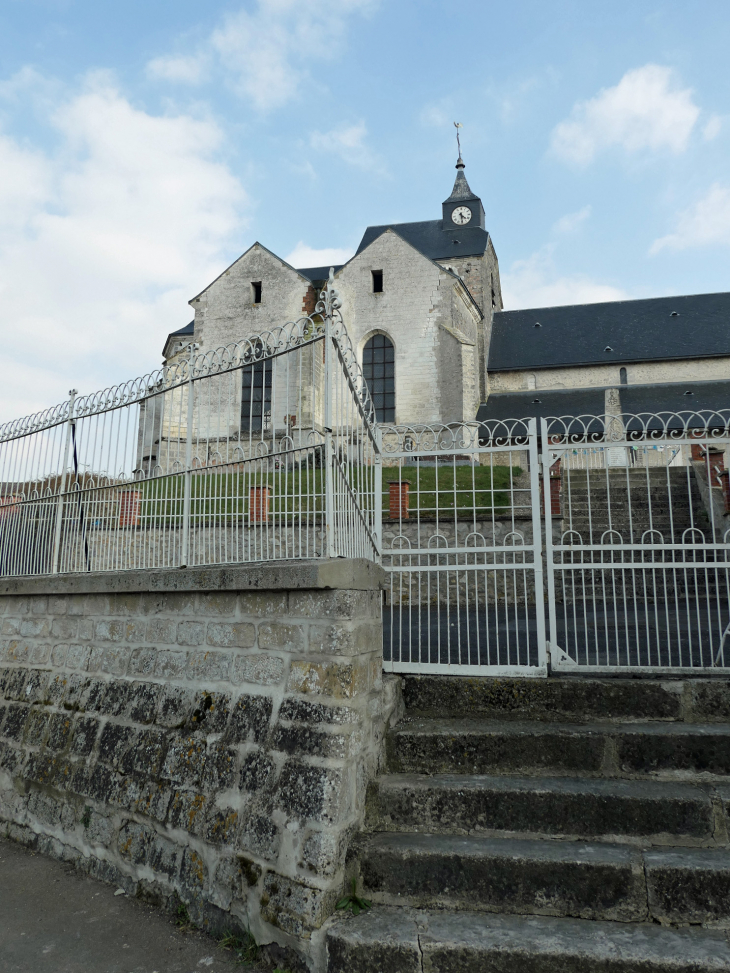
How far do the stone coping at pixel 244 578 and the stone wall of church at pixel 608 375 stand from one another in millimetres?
22365

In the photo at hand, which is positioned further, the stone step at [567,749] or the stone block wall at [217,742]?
the stone step at [567,749]

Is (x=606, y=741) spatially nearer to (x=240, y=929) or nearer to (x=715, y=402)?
(x=240, y=929)

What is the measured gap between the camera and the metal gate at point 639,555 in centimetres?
466

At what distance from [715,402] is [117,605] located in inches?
861

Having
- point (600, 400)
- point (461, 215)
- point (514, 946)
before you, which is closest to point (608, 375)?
point (600, 400)

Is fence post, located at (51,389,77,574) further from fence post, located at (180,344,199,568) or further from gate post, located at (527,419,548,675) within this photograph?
gate post, located at (527,419,548,675)

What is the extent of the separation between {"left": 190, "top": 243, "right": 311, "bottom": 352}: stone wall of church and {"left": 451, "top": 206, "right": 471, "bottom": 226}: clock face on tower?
905 centimetres

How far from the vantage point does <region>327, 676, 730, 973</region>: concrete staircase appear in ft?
9.27

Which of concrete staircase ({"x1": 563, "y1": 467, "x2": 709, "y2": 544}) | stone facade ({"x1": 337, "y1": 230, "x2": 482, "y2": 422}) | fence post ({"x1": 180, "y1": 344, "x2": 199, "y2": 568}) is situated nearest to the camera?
fence post ({"x1": 180, "y1": 344, "x2": 199, "y2": 568})

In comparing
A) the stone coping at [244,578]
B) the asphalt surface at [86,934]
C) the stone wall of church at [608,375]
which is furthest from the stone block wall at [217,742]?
the stone wall of church at [608,375]

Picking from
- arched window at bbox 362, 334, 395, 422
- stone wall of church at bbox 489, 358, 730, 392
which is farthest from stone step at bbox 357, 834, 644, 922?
stone wall of church at bbox 489, 358, 730, 392

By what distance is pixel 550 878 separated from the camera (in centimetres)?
308

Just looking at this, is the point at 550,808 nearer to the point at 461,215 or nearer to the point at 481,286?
the point at 481,286

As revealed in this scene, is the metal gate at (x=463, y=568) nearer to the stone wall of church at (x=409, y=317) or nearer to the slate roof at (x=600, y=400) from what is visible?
the stone wall of church at (x=409, y=317)
